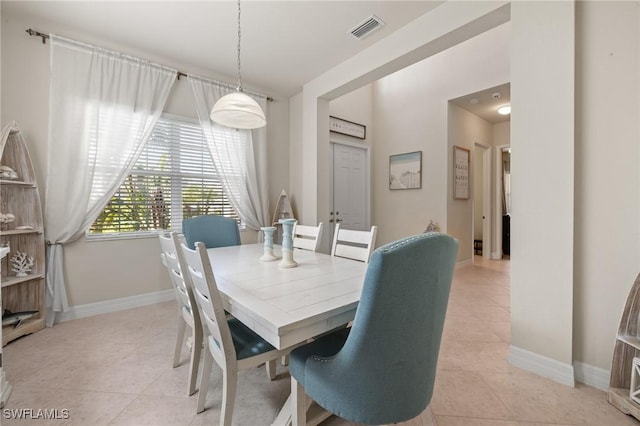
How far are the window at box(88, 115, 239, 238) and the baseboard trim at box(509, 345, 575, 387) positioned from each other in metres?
3.23

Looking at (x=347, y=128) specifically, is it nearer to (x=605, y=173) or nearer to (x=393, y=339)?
(x=605, y=173)

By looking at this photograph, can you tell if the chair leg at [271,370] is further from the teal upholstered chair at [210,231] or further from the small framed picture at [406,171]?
the small framed picture at [406,171]

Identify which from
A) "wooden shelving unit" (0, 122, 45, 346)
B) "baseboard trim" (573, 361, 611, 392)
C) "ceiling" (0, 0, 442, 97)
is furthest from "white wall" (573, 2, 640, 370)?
"wooden shelving unit" (0, 122, 45, 346)

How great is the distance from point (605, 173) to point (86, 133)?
13.1 ft

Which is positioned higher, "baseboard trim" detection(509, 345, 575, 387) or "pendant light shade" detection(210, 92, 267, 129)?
"pendant light shade" detection(210, 92, 267, 129)

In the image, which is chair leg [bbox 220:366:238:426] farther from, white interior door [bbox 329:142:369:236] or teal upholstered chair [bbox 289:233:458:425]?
white interior door [bbox 329:142:369:236]

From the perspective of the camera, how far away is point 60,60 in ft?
8.01

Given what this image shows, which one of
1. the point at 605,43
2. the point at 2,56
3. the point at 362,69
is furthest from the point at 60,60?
the point at 605,43

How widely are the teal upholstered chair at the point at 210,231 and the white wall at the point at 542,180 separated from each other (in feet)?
7.88

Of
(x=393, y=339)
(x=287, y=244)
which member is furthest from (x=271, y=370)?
(x=393, y=339)

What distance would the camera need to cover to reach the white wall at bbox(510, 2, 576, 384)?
1.60 meters

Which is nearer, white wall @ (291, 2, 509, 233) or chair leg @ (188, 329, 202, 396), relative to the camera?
chair leg @ (188, 329, 202, 396)

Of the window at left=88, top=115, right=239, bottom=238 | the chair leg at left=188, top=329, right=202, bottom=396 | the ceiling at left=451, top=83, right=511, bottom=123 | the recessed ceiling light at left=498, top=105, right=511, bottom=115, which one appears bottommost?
the chair leg at left=188, top=329, right=202, bottom=396

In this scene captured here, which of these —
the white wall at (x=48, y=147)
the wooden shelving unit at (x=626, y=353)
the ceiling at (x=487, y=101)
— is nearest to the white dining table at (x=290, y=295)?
the wooden shelving unit at (x=626, y=353)
